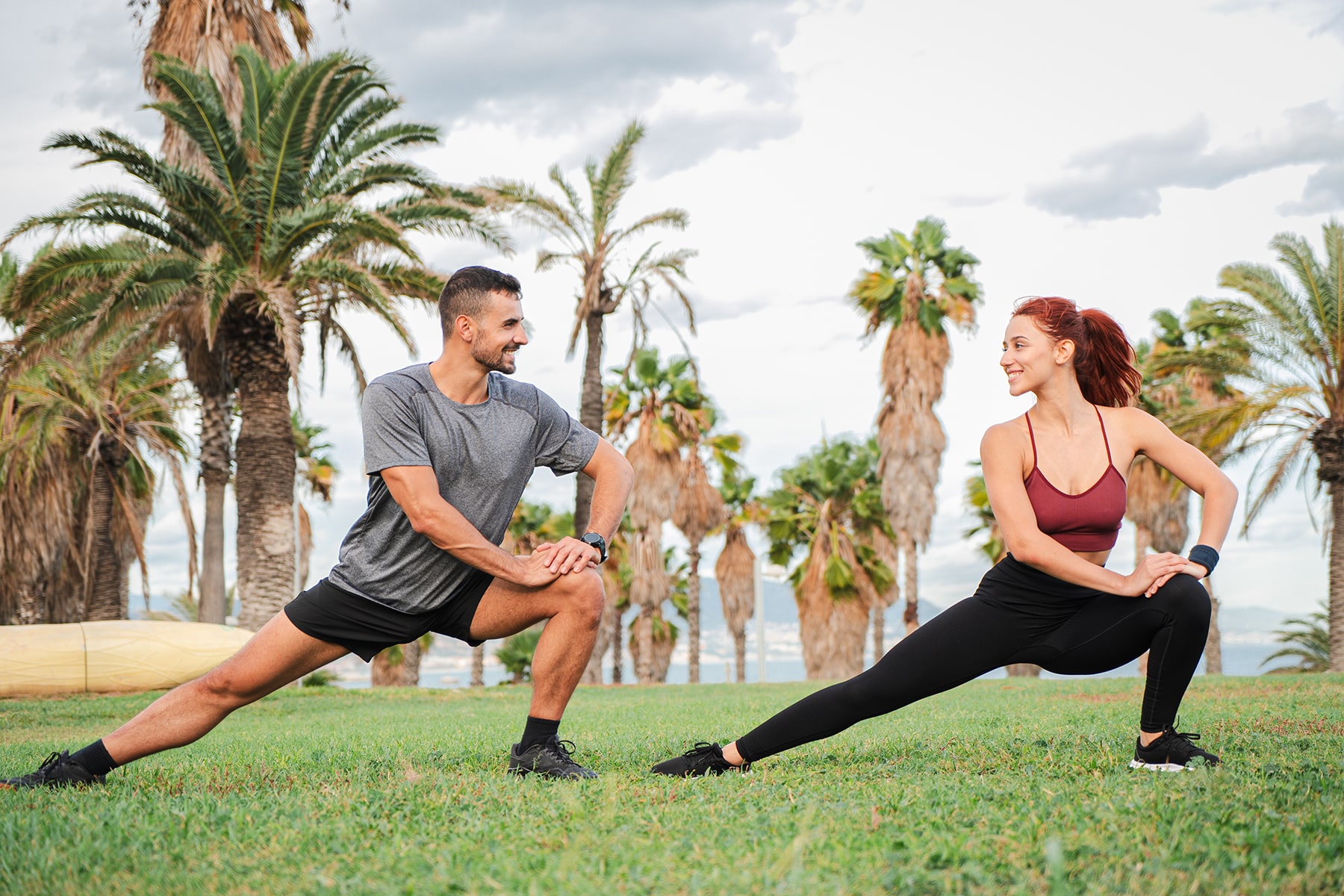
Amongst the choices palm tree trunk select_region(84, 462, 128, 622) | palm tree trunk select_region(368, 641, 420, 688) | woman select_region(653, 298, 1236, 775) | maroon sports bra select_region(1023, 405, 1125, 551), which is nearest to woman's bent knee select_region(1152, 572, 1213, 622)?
woman select_region(653, 298, 1236, 775)

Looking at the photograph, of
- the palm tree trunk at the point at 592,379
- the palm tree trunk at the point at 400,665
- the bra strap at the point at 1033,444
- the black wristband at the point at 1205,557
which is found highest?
the palm tree trunk at the point at 592,379

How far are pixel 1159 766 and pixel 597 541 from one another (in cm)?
247

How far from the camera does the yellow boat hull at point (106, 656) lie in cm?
1429

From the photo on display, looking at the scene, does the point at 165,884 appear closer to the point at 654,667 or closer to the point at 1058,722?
the point at 1058,722

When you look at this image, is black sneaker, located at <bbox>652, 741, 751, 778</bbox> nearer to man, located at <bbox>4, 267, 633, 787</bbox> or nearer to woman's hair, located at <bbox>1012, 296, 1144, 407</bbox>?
man, located at <bbox>4, 267, 633, 787</bbox>

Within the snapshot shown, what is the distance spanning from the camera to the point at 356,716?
11.2 m

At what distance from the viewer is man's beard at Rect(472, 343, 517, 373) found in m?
4.63

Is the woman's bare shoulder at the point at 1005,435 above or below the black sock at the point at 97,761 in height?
above

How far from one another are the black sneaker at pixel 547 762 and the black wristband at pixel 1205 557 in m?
2.57

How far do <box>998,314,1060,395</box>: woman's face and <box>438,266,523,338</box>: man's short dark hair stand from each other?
2.15m

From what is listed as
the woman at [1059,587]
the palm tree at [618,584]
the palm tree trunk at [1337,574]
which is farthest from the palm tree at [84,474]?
the palm tree trunk at [1337,574]

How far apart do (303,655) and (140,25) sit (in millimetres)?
21558

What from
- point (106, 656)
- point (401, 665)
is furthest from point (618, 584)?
point (106, 656)

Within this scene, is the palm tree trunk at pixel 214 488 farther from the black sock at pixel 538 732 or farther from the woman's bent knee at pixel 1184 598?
the woman's bent knee at pixel 1184 598
